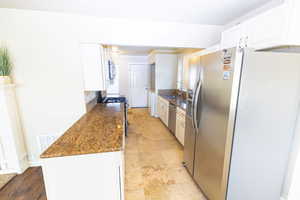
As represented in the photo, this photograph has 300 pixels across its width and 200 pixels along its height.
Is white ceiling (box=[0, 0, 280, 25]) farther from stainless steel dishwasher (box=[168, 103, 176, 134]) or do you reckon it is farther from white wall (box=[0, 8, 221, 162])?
stainless steel dishwasher (box=[168, 103, 176, 134])

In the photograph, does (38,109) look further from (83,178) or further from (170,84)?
(170,84)

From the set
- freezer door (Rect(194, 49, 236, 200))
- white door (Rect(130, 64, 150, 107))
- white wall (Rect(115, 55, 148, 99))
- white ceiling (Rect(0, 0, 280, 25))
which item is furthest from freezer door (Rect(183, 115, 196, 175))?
white wall (Rect(115, 55, 148, 99))

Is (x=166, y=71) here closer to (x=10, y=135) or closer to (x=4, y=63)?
(x=4, y=63)

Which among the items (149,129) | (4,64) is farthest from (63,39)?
(149,129)

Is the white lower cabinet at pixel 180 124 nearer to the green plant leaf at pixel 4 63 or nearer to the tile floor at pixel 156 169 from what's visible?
the tile floor at pixel 156 169

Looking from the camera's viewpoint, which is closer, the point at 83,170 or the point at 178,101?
the point at 83,170

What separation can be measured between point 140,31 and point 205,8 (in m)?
0.99

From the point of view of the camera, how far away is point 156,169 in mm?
2258

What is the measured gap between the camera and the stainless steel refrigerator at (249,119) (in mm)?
1223

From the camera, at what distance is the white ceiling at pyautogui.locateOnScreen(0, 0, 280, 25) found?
Answer: 168cm

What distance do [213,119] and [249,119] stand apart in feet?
1.05

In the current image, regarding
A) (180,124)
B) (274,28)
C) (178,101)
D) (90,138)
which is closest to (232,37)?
(274,28)

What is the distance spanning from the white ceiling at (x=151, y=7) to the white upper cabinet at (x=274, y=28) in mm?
458

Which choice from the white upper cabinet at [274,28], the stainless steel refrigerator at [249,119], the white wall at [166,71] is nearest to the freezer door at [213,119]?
the stainless steel refrigerator at [249,119]
